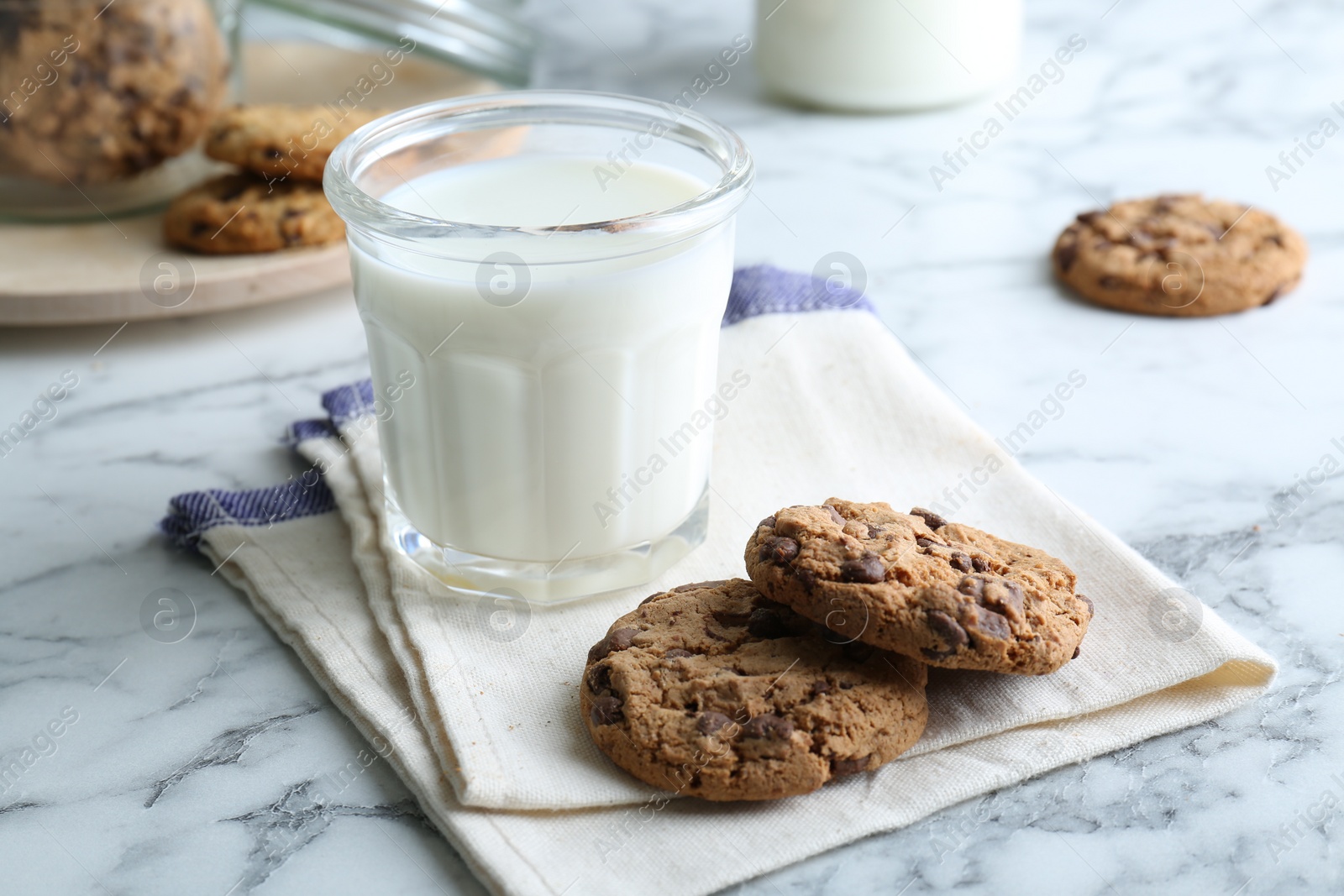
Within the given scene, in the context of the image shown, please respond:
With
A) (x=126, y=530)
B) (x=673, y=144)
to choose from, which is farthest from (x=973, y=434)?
(x=126, y=530)

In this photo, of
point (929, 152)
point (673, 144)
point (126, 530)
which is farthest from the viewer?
point (929, 152)

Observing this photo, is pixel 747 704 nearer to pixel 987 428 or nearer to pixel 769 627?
pixel 769 627

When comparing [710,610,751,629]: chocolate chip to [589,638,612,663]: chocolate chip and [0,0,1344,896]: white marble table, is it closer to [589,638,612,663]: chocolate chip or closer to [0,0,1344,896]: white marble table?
[589,638,612,663]: chocolate chip

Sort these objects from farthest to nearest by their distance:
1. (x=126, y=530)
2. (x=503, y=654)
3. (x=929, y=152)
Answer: (x=929, y=152)
(x=126, y=530)
(x=503, y=654)

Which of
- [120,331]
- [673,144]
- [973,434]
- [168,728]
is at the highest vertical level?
[673,144]

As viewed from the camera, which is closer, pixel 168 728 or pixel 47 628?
pixel 168 728

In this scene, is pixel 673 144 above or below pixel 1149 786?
above

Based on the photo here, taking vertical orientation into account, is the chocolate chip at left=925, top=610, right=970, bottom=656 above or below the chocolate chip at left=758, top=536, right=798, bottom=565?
above

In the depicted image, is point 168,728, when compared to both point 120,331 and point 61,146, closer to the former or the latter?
point 120,331

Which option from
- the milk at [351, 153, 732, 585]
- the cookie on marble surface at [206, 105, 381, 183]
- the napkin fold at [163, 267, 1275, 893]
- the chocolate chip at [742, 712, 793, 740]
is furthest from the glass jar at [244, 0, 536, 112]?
the chocolate chip at [742, 712, 793, 740]
